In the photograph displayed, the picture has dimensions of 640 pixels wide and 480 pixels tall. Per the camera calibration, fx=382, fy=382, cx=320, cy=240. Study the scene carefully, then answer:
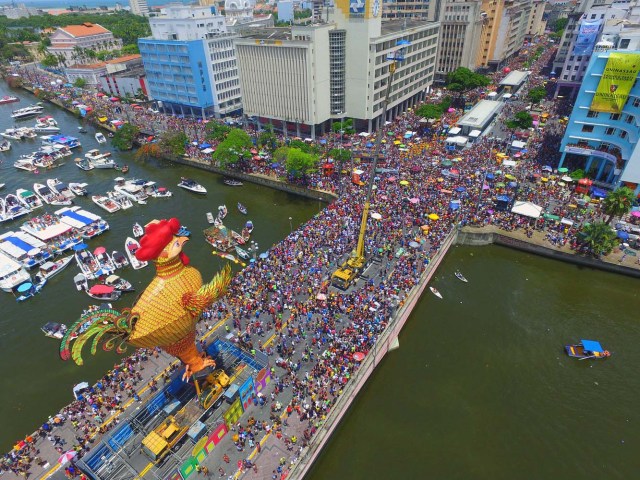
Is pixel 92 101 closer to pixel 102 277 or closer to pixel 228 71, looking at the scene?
pixel 228 71

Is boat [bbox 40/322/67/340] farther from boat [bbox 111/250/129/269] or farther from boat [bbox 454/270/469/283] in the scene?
boat [bbox 454/270/469/283]

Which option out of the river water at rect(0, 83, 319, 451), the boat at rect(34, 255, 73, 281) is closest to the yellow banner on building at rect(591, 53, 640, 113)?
the river water at rect(0, 83, 319, 451)

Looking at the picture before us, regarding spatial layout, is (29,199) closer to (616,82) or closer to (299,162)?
(299,162)

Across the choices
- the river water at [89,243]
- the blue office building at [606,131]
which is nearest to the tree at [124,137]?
the river water at [89,243]

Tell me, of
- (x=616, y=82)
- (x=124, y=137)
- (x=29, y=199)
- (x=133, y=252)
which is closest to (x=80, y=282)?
(x=133, y=252)

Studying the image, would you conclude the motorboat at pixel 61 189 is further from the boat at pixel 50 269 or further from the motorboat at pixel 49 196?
the boat at pixel 50 269

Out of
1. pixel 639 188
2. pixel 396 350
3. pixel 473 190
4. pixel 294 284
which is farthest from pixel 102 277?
pixel 639 188
